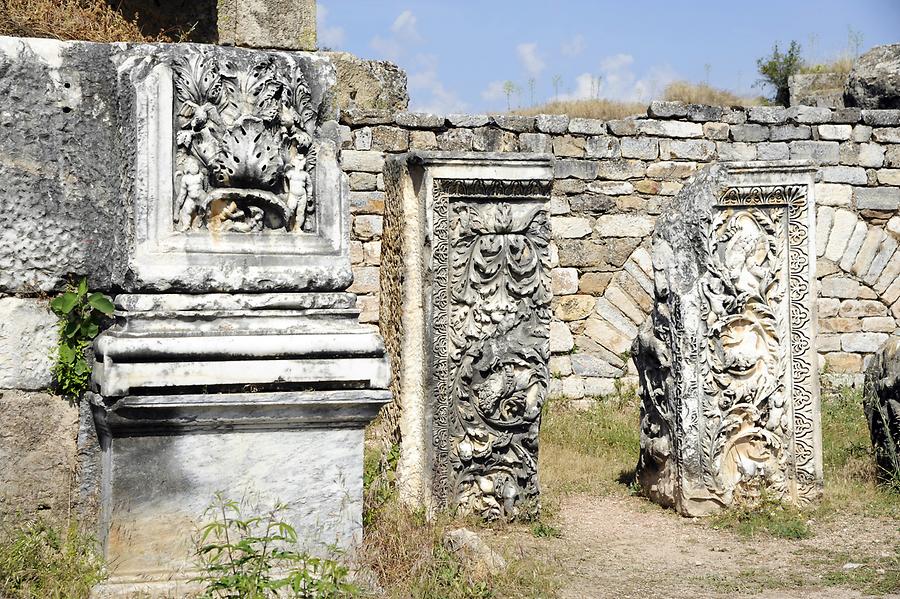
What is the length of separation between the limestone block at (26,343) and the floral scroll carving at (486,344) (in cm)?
267

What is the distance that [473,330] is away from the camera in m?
5.82

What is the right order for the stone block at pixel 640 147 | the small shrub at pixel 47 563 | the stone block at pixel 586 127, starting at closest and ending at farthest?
the small shrub at pixel 47 563
the stone block at pixel 586 127
the stone block at pixel 640 147

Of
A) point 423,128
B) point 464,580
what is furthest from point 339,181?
point 423,128

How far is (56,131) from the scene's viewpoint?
3.27 metres

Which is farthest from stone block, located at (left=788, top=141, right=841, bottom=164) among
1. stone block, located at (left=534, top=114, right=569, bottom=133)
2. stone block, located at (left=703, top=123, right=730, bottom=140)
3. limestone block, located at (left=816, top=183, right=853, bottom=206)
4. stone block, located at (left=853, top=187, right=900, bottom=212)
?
stone block, located at (left=534, top=114, right=569, bottom=133)

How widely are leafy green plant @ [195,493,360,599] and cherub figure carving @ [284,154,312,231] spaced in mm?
864

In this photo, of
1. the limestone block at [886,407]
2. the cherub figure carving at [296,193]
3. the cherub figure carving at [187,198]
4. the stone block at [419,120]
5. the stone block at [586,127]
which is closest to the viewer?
the cherub figure carving at [187,198]

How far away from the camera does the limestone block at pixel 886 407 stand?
6.21 m

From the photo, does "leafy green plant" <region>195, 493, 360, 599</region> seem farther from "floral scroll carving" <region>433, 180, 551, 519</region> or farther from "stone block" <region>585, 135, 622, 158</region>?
"stone block" <region>585, 135, 622, 158</region>

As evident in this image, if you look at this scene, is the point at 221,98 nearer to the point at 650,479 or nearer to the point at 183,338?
the point at 183,338

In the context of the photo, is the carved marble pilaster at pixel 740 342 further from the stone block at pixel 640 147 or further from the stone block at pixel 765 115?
the stone block at pixel 765 115

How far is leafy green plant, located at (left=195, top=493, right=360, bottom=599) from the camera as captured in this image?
2.99 m

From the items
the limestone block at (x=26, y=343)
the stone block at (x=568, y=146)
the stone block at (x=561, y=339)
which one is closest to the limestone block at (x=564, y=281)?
the stone block at (x=561, y=339)

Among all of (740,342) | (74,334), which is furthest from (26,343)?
(740,342)
